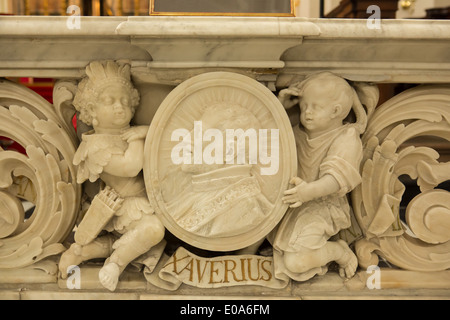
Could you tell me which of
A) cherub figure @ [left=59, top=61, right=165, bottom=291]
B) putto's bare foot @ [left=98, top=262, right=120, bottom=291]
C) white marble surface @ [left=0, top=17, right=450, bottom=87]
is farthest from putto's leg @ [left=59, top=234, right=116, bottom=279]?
white marble surface @ [left=0, top=17, right=450, bottom=87]

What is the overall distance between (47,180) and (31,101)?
1.07ft

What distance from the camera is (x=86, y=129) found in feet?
6.15

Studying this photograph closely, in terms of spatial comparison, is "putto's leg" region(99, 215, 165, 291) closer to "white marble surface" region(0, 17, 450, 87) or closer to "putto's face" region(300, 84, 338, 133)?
"white marble surface" region(0, 17, 450, 87)

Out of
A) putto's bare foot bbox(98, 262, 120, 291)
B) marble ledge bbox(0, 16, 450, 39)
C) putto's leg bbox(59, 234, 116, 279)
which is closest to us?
marble ledge bbox(0, 16, 450, 39)

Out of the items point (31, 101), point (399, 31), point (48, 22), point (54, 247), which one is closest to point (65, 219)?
point (54, 247)

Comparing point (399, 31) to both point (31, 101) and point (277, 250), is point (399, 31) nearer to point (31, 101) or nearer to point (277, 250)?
point (277, 250)

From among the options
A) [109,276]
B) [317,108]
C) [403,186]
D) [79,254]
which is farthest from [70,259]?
[403,186]

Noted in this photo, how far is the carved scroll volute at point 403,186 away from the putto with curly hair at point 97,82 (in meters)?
1.00

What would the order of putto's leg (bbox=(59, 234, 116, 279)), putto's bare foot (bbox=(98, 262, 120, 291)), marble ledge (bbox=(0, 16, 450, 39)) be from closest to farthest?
marble ledge (bbox=(0, 16, 450, 39)), putto's bare foot (bbox=(98, 262, 120, 291)), putto's leg (bbox=(59, 234, 116, 279))

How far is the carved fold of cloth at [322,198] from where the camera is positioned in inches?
66.9

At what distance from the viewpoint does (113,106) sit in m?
1.69

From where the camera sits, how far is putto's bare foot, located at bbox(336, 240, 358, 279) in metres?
1.82

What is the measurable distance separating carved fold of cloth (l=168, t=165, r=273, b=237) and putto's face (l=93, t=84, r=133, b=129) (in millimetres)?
360

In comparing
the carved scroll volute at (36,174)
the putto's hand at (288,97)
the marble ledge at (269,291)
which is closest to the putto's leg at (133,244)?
the marble ledge at (269,291)
